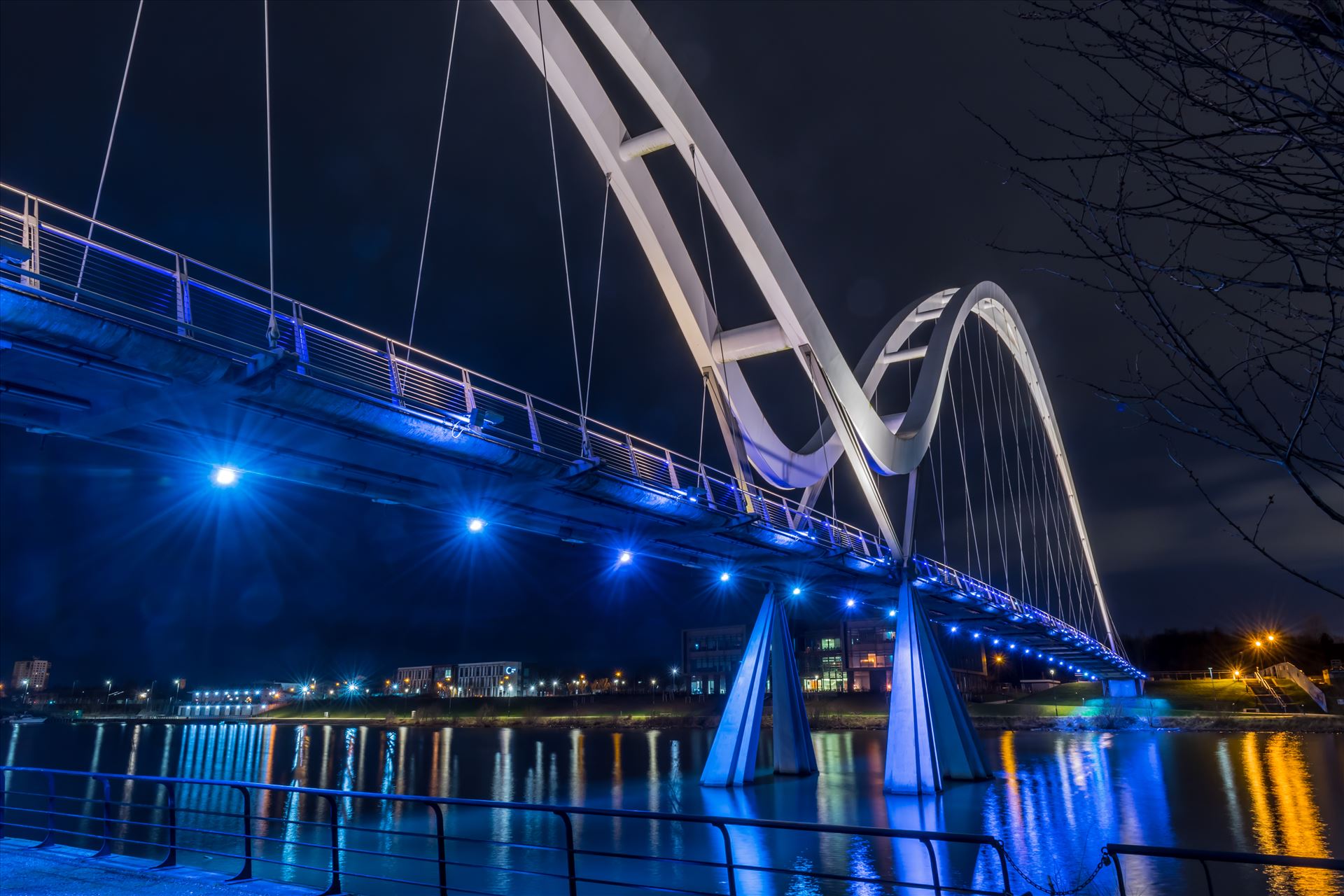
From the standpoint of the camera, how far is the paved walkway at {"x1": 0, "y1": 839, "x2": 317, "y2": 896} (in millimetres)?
7734

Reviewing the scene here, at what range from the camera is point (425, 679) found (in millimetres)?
178500

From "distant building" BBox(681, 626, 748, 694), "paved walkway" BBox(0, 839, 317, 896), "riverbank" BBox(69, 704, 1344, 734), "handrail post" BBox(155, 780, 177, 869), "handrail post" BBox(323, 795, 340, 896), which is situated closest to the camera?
"handrail post" BBox(323, 795, 340, 896)

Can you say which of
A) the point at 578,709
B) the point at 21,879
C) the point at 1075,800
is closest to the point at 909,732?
the point at 1075,800

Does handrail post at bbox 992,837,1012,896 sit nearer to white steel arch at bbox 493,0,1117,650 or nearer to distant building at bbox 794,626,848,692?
white steel arch at bbox 493,0,1117,650

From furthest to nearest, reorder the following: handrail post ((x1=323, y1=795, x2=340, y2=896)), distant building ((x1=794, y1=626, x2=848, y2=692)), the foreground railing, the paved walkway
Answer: distant building ((x1=794, y1=626, x2=848, y2=692)) < the foreground railing < the paved walkway < handrail post ((x1=323, y1=795, x2=340, y2=896))

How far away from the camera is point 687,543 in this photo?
23.9 meters

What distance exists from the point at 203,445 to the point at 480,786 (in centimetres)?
2774

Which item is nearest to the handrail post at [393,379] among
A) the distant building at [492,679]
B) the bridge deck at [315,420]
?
the bridge deck at [315,420]

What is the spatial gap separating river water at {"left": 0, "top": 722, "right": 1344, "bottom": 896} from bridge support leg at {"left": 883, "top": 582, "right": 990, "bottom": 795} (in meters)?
0.77

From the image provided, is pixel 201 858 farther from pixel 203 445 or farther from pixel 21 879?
pixel 21 879

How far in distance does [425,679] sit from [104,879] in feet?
595

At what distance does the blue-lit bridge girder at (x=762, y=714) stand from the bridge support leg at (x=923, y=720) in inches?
135

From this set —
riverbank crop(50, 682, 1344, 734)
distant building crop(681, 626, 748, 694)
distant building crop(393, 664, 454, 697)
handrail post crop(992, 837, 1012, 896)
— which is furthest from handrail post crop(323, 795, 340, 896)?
distant building crop(393, 664, 454, 697)

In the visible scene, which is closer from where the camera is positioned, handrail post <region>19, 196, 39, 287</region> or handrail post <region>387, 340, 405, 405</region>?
handrail post <region>19, 196, 39, 287</region>
